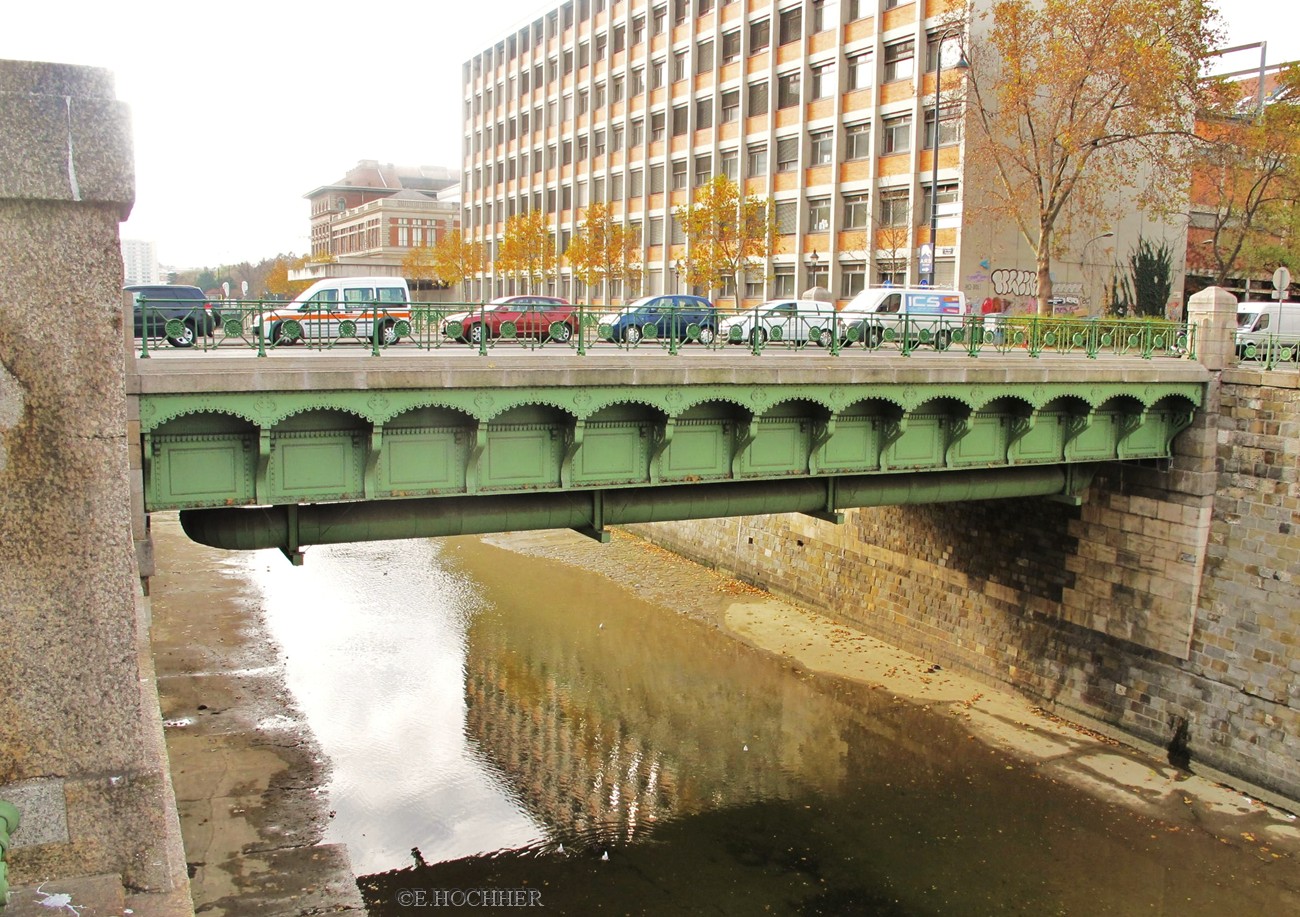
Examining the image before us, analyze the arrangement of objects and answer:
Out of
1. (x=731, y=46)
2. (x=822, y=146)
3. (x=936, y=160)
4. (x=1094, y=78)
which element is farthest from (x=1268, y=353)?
(x=731, y=46)

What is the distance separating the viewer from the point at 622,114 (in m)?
61.9

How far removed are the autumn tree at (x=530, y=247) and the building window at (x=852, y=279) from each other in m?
28.9

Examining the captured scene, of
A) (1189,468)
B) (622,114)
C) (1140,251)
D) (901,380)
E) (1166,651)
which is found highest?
(622,114)

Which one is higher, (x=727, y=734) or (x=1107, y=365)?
(x=1107, y=365)

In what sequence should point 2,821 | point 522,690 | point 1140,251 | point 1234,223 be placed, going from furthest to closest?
point 1234,223, point 1140,251, point 522,690, point 2,821

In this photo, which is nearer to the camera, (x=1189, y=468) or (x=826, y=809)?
(x=826, y=809)

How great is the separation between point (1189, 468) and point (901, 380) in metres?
6.84

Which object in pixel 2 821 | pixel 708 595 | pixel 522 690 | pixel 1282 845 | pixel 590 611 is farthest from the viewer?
pixel 708 595

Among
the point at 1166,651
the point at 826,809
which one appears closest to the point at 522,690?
the point at 826,809

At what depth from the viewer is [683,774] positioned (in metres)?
18.2

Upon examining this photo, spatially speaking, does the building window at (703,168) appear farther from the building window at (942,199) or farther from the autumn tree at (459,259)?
the autumn tree at (459,259)

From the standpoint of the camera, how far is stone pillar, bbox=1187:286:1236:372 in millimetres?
19609

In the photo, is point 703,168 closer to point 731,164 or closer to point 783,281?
point 731,164

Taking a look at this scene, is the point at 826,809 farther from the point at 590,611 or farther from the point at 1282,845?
Result: the point at 590,611
